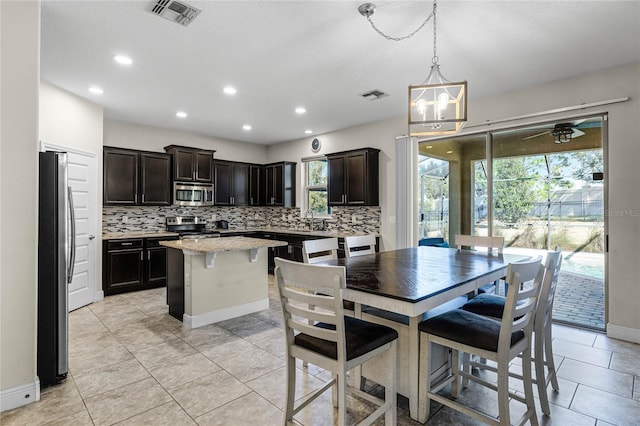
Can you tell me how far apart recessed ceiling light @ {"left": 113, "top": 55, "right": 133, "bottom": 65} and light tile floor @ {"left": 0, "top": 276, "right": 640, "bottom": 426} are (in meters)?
2.77

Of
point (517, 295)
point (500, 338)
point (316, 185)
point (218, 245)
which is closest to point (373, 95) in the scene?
point (218, 245)

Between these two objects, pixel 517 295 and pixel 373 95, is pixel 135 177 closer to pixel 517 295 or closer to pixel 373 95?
pixel 373 95

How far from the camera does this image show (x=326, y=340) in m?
1.76

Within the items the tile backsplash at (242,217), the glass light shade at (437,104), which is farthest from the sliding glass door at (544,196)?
the glass light shade at (437,104)

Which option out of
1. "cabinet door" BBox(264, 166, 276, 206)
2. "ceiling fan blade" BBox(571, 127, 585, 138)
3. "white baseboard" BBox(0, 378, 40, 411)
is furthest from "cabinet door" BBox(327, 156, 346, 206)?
"white baseboard" BBox(0, 378, 40, 411)

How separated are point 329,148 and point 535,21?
4048 millimetres

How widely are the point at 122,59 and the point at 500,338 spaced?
12.8 ft

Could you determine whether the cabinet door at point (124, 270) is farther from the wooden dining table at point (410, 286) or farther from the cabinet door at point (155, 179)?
the wooden dining table at point (410, 286)

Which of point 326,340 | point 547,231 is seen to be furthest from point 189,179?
point 547,231

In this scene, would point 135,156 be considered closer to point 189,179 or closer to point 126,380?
point 189,179

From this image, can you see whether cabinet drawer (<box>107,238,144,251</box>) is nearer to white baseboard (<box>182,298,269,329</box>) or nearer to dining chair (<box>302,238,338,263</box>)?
white baseboard (<box>182,298,269,329</box>)

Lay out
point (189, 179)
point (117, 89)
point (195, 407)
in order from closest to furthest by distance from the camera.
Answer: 1. point (195, 407)
2. point (117, 89)
3. point (189, 179)

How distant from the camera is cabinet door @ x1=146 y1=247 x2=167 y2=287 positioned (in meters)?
5.34

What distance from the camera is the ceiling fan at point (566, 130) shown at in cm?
374
